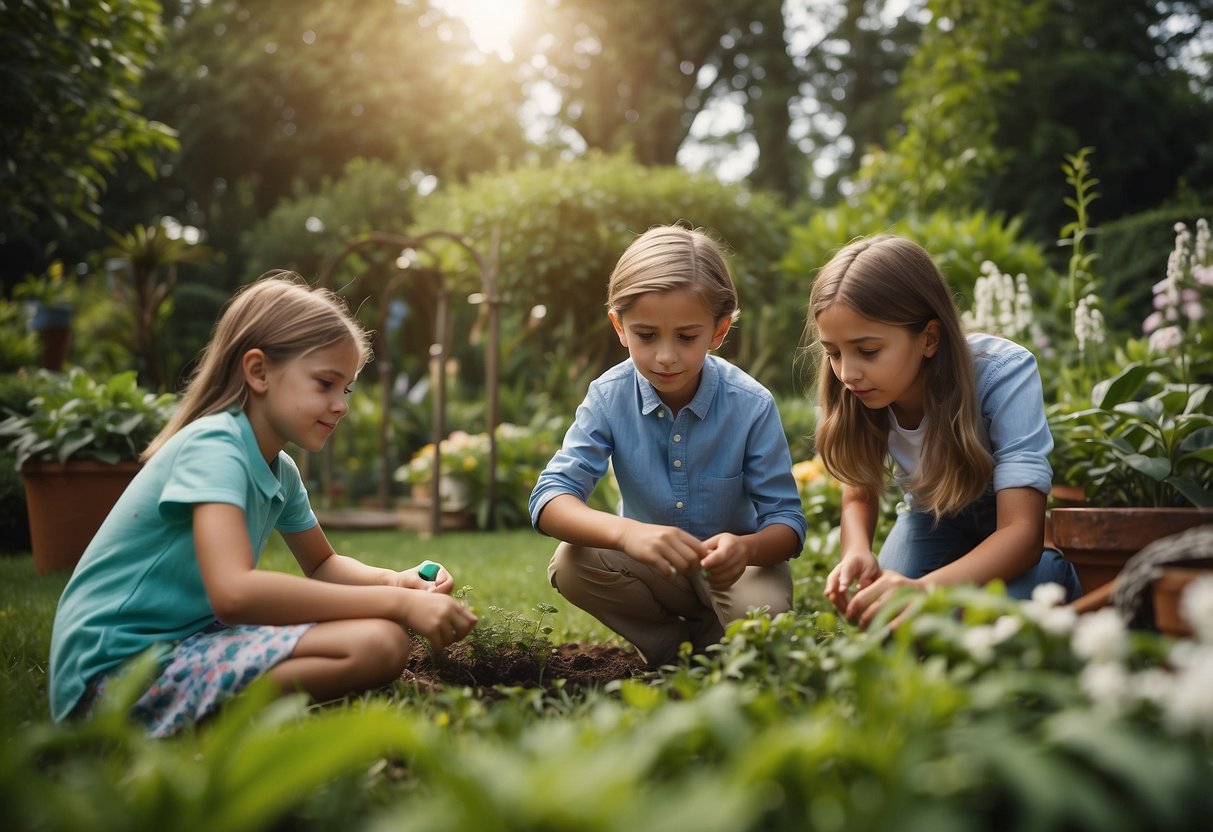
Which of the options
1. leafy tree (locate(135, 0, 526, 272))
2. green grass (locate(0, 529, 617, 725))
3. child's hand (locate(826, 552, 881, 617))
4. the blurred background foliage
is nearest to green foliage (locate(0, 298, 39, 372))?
the blurred background foliage

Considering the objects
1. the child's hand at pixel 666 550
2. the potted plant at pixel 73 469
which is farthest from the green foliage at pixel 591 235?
the child's hand at pixel 666 550

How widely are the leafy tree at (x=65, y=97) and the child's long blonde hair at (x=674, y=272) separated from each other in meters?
3.40

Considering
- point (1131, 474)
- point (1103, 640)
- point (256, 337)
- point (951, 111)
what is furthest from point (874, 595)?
point (951, 111)

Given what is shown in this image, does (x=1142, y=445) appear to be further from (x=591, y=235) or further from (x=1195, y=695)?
(x=591, y=235)

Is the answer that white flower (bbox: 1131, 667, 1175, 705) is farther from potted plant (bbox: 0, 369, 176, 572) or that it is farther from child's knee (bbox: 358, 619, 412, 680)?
potted plant (bbox: 0, 369, 176, 572)

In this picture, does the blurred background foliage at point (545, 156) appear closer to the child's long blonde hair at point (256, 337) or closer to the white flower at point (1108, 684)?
the child's long blonde hair at point (256, 337)

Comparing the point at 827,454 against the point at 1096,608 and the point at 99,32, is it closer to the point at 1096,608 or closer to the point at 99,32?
the point at 1096,608

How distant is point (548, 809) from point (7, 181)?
493 cm

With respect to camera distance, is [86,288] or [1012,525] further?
[86,288]

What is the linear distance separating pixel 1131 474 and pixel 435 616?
2017mm

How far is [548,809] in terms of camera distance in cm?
94

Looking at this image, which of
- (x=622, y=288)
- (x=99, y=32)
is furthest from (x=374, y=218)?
(x=622, y=288)

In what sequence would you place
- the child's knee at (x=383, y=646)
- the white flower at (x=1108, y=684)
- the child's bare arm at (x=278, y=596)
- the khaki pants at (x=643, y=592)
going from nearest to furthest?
1. the white flower at (x=1108, y=684)
2. the child's bare arm at (x=278, y=596)
3. the child's knee at (x=383, y=646)
4. the khaki pants at (x=643, y=592)

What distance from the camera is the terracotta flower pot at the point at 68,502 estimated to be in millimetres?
3820
